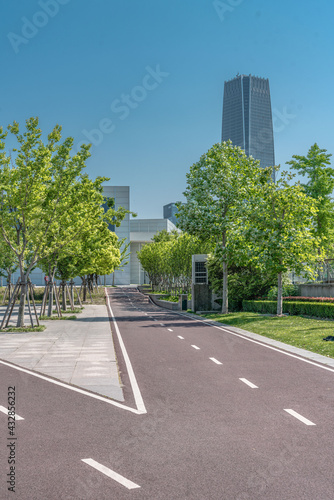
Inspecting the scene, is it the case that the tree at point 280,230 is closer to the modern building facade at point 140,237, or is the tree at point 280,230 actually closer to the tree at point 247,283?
the tree at point 247,283

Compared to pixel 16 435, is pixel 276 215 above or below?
above

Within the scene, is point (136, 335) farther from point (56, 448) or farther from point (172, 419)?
point (56, 448)

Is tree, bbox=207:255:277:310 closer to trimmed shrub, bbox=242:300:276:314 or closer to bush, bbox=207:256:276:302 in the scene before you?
bush, bbox=207:256:276:302

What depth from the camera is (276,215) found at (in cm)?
3319

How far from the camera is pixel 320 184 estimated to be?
4588 cm

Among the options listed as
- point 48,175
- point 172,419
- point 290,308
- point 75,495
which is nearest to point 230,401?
point 172,419

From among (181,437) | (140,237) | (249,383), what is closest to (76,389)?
(249,383)

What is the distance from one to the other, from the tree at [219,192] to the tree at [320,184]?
9.42 metres

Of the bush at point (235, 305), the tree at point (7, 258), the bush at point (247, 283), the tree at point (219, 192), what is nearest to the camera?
the tree at point (7, 258)

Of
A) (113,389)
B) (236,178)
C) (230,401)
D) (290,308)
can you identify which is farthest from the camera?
(236,178)

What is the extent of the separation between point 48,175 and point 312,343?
1481 cm

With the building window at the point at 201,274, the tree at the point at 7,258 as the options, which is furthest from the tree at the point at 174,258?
the tree at the point at 7,258

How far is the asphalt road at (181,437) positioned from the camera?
566 centimetres

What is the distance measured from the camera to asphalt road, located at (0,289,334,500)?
566 cm
